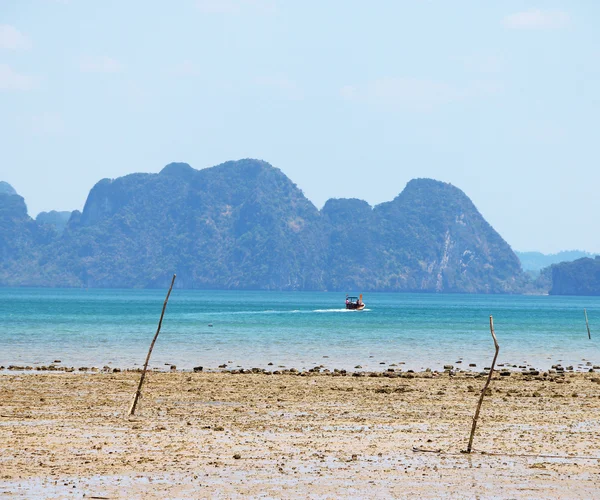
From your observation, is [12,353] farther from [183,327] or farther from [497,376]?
[183,327]

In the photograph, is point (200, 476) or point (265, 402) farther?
point (265, 402)

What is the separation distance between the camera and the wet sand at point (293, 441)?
15445mm

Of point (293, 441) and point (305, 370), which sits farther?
point (305, 370)

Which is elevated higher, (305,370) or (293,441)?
(293,441)

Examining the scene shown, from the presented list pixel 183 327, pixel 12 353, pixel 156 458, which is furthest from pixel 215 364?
pixel 183 327

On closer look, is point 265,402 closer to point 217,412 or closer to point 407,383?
point 217,412

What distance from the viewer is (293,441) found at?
776 inches

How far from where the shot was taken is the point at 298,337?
241ft

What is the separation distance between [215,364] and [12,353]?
12.7m

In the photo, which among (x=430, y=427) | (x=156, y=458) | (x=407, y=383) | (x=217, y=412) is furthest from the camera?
(x=407, y=383)

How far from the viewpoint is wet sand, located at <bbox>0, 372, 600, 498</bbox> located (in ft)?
50.7

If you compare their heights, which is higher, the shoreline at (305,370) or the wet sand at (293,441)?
the wet sand at (293,441)

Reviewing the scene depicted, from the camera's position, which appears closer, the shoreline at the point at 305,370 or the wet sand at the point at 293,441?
the wet sand at the point at 293,441

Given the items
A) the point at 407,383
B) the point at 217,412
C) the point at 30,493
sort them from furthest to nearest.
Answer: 1. the point at 407,383
2. the point at 217,412
3. the point at 30,493
